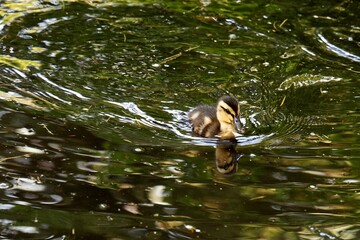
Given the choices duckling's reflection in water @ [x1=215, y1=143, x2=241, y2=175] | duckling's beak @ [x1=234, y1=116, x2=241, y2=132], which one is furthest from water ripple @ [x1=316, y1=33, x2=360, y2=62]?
duckling's reflection in water @ [x1=215, y1=143, x2=241, y2=175]

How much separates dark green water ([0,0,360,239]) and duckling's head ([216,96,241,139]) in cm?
12

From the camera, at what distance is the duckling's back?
496 cm

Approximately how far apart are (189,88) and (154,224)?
2271mm

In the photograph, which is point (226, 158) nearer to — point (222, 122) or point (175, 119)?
point (222, 122)

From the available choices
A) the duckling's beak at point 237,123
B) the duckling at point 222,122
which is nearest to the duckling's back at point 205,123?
the duckling at point 222,122

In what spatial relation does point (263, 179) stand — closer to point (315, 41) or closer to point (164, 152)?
point (164, 152)

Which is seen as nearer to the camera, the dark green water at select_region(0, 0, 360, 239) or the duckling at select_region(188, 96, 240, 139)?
the dark green water at select_region(0, 0, 360, 239)

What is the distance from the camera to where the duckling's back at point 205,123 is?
4961 mm

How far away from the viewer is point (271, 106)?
17.8 feet

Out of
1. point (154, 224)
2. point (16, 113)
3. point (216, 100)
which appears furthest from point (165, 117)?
point (154, 224)

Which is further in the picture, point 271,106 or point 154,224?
point 271,106

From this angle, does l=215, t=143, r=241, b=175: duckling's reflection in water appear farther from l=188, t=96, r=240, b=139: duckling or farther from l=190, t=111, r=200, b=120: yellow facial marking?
l=190, t=111, r=200, b=120: yellow facial marking

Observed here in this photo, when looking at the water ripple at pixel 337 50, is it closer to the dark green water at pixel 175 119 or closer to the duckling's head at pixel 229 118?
the dark green water at pixel 175 119

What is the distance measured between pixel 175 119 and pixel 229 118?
42 centimetres
